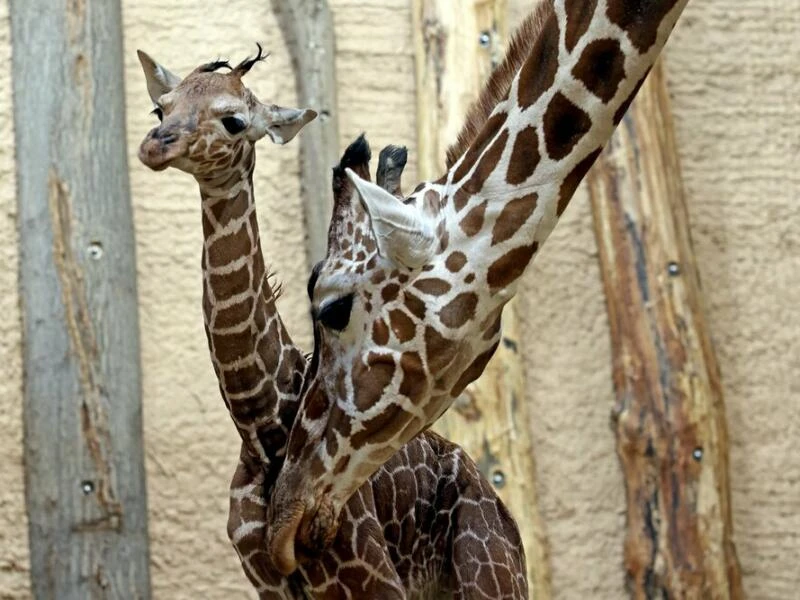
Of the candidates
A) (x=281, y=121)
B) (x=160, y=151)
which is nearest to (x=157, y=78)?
(x=281, y=121)

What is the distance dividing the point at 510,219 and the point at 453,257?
0.37ft

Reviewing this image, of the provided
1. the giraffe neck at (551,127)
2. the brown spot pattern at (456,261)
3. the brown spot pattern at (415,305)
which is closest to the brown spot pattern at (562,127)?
the giraffe neck at (551,127)

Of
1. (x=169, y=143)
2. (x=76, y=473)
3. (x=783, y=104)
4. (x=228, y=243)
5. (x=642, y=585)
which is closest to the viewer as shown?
(x=169, y=143)

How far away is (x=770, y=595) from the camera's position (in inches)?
194

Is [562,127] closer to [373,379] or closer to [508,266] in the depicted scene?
[508,266]

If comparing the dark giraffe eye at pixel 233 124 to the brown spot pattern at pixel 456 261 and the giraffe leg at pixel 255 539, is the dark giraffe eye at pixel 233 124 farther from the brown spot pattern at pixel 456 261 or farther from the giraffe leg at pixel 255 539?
the giraffe leg at pixel 255 539

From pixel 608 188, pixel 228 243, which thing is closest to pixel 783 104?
pixel 608 188

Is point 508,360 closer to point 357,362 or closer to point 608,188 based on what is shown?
point 608,188

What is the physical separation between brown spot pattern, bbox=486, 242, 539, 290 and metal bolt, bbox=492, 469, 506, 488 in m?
2.33

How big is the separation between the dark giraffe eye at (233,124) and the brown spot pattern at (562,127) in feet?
1.69

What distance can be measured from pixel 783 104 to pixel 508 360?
1.49 metres

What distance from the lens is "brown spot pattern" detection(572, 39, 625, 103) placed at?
2242mm

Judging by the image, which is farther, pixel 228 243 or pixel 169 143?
pixel 228 243

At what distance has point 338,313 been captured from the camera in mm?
2346
